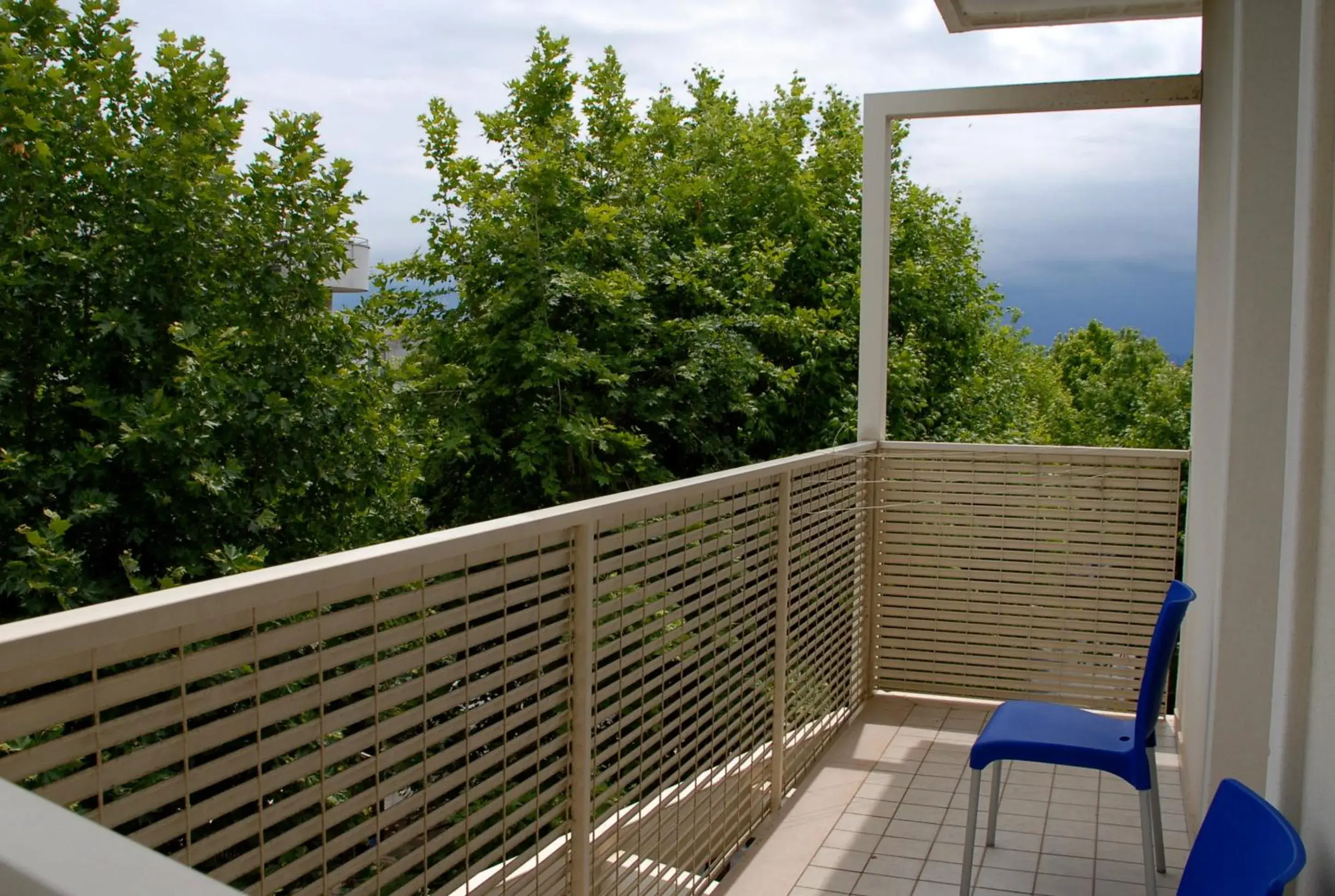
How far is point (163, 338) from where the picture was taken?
9.00m

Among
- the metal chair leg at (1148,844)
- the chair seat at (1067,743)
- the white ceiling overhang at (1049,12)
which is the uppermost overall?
the white ceiling overhang at (1049,12)

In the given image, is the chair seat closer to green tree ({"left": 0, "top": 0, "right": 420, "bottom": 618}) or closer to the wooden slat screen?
the wooden slat screen

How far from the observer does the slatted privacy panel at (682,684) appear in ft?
8.25

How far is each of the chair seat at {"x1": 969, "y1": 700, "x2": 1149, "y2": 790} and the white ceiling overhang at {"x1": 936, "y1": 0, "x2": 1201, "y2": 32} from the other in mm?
2972

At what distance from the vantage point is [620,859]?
256 cm

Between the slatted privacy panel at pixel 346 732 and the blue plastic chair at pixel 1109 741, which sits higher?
the slatted privacy panel at pixel 346 732

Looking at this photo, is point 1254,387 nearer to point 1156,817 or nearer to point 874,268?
point 1156,817

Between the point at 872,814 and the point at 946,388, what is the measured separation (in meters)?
14.4

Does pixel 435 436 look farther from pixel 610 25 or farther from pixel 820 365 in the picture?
pixel 610 25

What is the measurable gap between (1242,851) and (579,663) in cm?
129

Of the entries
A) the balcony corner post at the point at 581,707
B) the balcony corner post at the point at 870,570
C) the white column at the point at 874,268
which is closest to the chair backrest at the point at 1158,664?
the balcony corner post at the point at 581,707

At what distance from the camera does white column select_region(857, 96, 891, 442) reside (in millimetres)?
5258

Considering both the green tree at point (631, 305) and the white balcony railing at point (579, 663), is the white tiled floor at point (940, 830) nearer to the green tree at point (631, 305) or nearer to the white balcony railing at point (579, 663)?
the white balcony railing at point (579, 663)

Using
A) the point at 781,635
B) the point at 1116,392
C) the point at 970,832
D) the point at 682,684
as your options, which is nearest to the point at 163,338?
the point at 781,635
